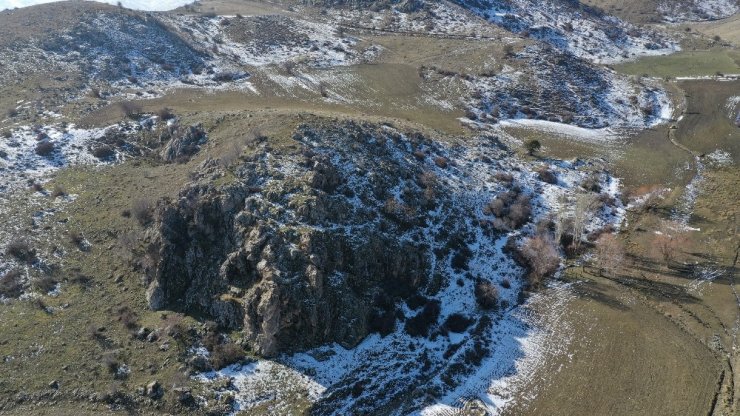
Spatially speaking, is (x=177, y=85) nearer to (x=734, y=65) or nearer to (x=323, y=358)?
(x=323, y=358)

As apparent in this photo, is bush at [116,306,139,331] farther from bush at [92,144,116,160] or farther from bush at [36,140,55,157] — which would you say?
bush at [36,140,55,157]

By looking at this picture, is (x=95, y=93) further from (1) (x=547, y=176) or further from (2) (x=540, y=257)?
(2) (x=540, y=257)

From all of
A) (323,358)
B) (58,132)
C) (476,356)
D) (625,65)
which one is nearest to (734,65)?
(625,65)

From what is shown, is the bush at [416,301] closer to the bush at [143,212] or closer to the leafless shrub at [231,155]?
the leafless shrub at [231,155]

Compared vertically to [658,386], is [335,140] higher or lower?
higher

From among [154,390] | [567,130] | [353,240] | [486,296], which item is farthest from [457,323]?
[567,130]

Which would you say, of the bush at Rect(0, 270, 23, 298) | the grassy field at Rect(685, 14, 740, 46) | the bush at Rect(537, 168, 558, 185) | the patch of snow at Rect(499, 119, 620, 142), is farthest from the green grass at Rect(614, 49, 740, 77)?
the bush at Rect(0, 270, 23, 298)
